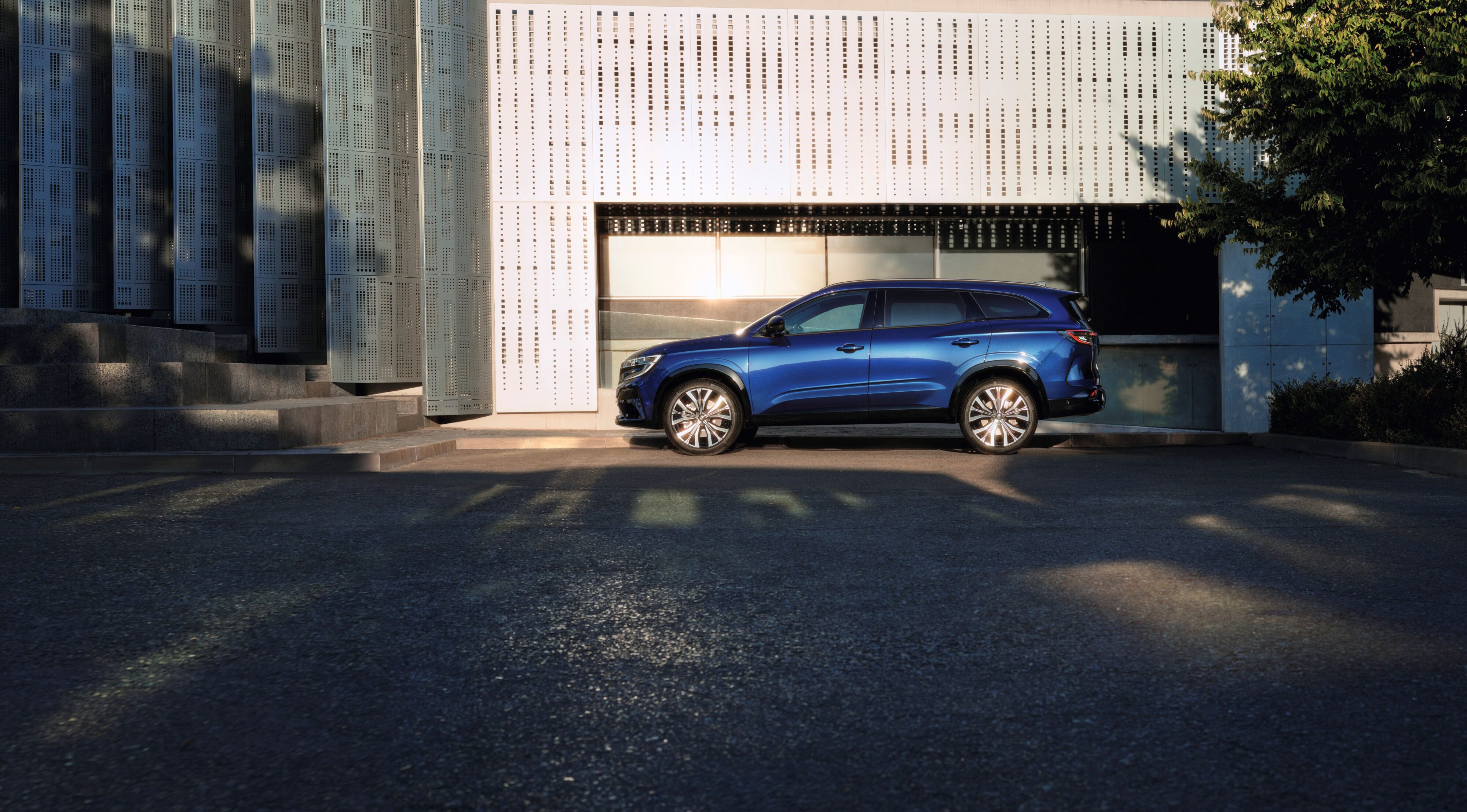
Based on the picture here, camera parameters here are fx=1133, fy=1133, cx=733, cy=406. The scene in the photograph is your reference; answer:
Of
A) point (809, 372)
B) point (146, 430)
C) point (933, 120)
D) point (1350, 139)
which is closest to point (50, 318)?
point (146, 430)

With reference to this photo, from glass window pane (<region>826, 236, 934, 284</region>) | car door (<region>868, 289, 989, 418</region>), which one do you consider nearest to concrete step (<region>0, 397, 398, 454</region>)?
car door (<region>868, 289, 989, 418</region>)

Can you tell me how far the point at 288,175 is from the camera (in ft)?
52.0

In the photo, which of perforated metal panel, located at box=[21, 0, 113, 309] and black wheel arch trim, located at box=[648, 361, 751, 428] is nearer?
black wheel arch trim, located at box=[648, 361, 751, 428]

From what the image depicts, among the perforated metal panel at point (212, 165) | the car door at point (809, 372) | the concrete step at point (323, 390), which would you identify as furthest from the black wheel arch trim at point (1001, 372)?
the perforated metal panel at point (212, 165)

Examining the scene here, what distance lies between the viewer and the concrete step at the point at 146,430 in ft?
35.4

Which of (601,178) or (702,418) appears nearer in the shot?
(702,418)

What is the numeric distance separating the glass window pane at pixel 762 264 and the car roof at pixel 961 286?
6145 millimetres

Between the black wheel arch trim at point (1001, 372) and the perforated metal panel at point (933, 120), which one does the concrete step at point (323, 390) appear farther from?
the perforated metal panel at point (933, 120)

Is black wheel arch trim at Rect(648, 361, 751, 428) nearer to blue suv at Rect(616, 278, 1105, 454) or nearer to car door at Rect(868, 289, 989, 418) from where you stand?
blue suv at Rect(616, 278, 1105, 454)

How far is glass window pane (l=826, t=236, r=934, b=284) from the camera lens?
18.3 m

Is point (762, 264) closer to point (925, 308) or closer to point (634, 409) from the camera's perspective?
point (925, 308)

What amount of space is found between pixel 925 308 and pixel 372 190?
8158 millimetres

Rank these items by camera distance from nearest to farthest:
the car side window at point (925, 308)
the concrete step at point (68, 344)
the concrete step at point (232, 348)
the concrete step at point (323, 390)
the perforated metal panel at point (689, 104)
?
the car side window at point (925, 308) → the concrete step at point (68, 344) → the concrete step at point (232, 348) → the concrete step at point (323, 390) → the perforated metal panel at point (689, 104)

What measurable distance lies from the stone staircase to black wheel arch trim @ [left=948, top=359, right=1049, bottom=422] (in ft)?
21.9
